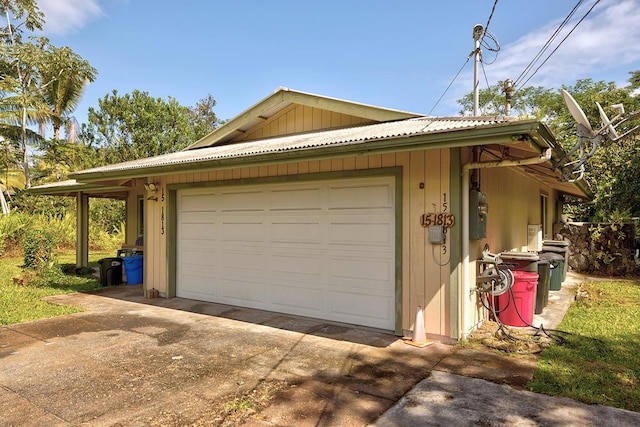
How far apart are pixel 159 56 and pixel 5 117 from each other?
330 inches

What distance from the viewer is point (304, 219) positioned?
20.6 feet

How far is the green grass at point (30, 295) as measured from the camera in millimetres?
6555

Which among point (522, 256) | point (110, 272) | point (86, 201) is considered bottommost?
point (110, 272)

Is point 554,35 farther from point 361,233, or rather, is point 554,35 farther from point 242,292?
point 242,292

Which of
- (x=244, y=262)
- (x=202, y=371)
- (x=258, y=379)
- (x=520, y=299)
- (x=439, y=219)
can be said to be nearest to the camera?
(x=258, y=379)

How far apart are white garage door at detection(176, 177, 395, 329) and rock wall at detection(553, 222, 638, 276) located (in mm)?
8517

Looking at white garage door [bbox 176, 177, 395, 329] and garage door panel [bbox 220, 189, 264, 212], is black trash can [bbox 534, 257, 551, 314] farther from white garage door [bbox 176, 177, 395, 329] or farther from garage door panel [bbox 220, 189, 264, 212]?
garage door panel [bbox 220, 189, 264, 212]

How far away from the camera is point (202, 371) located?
4062 millimetres

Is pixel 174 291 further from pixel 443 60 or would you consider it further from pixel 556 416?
pixel 443 60

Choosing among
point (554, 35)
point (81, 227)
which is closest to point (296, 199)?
point (554, 35)

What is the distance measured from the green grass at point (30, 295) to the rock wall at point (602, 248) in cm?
1280

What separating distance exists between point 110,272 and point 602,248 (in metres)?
13.3

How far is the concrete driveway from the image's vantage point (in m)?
3.17

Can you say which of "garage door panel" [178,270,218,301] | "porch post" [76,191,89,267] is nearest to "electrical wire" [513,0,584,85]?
"garage door panel" [178,270,218,301]
